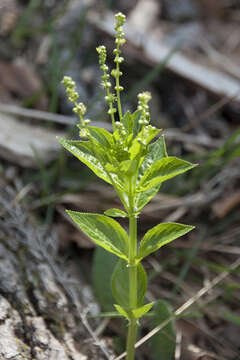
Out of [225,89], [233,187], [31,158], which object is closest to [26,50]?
[31,158]

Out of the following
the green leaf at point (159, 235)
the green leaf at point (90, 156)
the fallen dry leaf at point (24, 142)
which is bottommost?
the green leaf at point (159, 235)

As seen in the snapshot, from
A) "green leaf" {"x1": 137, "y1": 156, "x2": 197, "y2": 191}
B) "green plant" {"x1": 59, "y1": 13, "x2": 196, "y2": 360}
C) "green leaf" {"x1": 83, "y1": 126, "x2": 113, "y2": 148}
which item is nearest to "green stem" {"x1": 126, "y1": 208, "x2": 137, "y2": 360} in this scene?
"green plant" {"x1": 59, "y1": 13, "x2": 196, "y2": 360}

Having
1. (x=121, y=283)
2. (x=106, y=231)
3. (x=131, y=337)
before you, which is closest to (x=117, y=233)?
(x=106, y=231)

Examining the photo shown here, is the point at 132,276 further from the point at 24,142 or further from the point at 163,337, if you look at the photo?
the point at 24,142

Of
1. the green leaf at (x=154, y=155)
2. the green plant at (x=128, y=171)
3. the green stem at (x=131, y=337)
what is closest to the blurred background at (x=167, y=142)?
the green stem at (x=131, y=337)

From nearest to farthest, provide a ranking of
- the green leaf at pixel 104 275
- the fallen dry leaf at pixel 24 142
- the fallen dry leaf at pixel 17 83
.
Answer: the green leaf at pixel 104 275
the fallen dry leaf at pixel 24 142
the fallen dry leaf at pixel 17 83

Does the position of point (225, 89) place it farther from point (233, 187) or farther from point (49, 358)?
point (49, 358)

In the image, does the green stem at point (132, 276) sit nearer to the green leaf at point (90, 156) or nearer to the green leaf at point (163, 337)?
the green leaf at point (90, 156)
